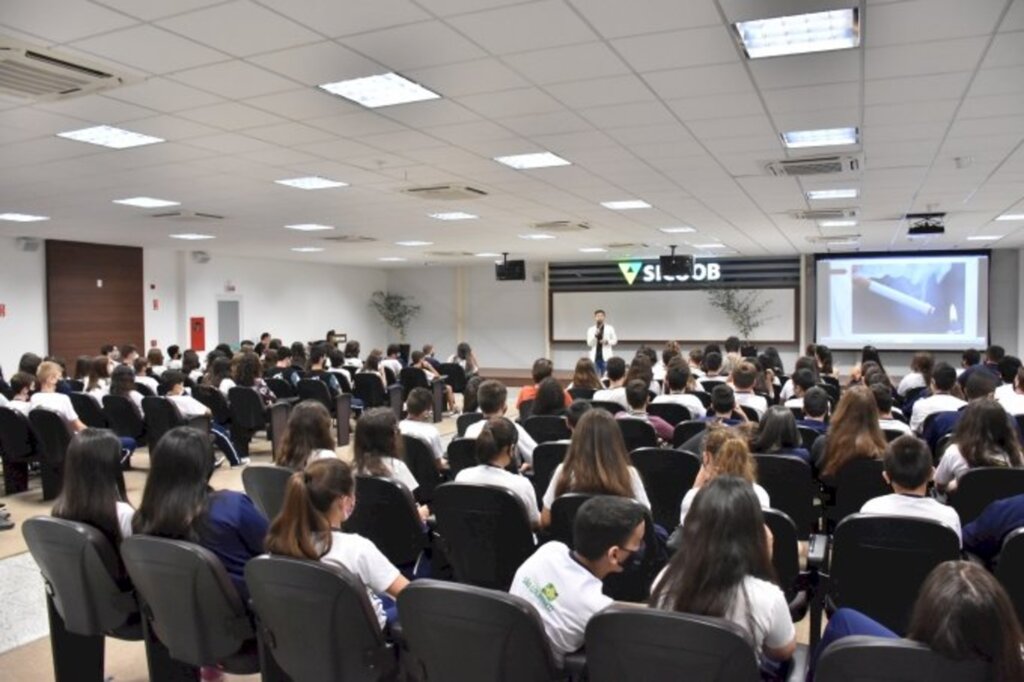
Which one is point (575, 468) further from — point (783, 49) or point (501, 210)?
point (501, 210)

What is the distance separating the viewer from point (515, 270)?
16250 mm

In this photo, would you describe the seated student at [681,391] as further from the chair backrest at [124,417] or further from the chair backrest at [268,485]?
the chair backrest at [124,417]

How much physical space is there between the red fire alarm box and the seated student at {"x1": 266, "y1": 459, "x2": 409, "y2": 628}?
13.9 m

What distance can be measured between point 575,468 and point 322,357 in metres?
7.65

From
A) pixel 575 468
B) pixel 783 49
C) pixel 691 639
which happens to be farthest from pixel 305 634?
pixel 783 49

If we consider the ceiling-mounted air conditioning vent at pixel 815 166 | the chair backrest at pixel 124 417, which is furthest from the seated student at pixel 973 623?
the chair backrest at pixel 124 417

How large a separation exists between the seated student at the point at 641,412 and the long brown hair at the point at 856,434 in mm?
1290

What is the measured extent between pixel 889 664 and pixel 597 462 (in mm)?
1883

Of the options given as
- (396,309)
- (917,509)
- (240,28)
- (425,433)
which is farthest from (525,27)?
(396,309)

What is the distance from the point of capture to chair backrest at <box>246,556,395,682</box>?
212cm

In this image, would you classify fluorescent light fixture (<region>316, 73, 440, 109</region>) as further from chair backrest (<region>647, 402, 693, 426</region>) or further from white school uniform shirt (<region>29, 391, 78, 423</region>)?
white school uniform shirt (<region>29, 391, 78, 423</region>)

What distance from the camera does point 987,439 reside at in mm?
3738

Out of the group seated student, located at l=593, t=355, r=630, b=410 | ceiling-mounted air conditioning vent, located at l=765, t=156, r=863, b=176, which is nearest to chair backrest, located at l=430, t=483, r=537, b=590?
seated student, located at l=593, t=355, r=630, b=410

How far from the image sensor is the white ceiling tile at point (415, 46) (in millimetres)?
3629
